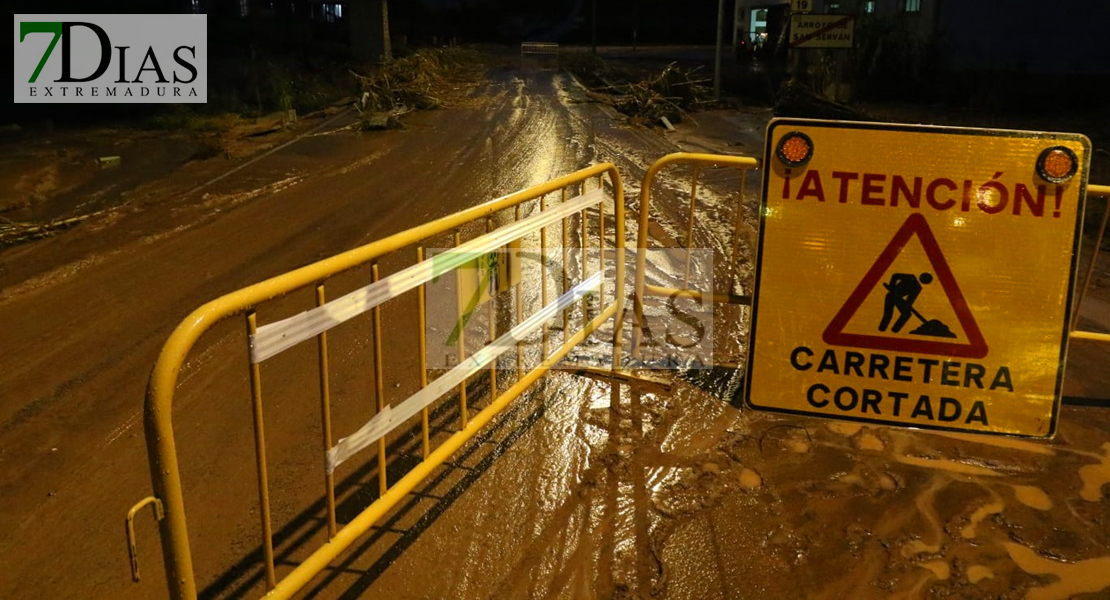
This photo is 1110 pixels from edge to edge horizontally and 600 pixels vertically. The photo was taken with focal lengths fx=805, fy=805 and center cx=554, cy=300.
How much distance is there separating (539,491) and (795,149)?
1879 millimetres

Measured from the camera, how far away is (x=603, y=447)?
409 centimetres

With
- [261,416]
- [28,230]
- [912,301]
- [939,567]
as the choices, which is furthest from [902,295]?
[28,230]

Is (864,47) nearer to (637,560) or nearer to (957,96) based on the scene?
(957,96)

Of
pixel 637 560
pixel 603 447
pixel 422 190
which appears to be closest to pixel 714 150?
pixel 422 190

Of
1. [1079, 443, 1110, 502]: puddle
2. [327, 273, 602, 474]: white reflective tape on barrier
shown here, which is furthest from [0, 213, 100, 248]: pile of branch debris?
[1079, 443, 1110, 502]: puddle

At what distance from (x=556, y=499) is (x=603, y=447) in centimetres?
53

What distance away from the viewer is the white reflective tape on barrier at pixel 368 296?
98.0 inches

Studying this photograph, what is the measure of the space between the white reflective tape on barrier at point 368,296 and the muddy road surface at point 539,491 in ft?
3.24

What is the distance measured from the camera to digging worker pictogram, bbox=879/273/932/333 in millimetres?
3203

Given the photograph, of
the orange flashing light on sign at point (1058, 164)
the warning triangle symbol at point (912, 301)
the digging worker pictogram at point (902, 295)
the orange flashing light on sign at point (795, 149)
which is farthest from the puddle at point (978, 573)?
the orange flashing light on sign at point (795, 149)

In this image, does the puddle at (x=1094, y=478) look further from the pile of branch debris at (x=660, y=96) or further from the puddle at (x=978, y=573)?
the pile of branch debris at (x=660, y=96)

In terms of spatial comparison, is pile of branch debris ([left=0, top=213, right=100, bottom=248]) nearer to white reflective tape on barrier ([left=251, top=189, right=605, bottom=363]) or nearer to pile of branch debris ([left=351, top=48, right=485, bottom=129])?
white reflective tape on barrier ([left=251, top=189, right=605, bottom=363])

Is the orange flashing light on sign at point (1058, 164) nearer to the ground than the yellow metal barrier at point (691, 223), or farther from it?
farther from it

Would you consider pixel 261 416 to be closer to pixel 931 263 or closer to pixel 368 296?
pixel 368 296
